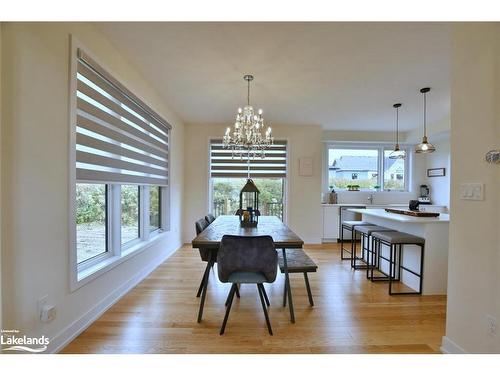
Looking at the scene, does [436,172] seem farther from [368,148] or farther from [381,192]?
[368,148]

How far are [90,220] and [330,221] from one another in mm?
4462

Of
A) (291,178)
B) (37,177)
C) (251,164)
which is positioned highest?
(251,164)

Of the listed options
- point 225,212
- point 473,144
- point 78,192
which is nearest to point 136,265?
Result: point 78,192

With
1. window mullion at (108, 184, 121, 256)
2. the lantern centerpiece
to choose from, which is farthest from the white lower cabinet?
window mullion at (108, 184, 121, 256)

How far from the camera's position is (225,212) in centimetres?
523

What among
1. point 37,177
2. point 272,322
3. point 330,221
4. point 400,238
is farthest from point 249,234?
point 330,221

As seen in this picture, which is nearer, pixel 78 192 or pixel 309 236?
pixel 78 192

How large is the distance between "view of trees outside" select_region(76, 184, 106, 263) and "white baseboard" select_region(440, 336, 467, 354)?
2944 millimetres

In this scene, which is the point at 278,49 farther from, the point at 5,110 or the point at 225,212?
the point at 225,212

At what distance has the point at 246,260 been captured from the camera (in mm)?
1978

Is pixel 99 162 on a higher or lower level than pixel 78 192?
higher

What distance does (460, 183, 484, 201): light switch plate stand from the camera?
150cm
